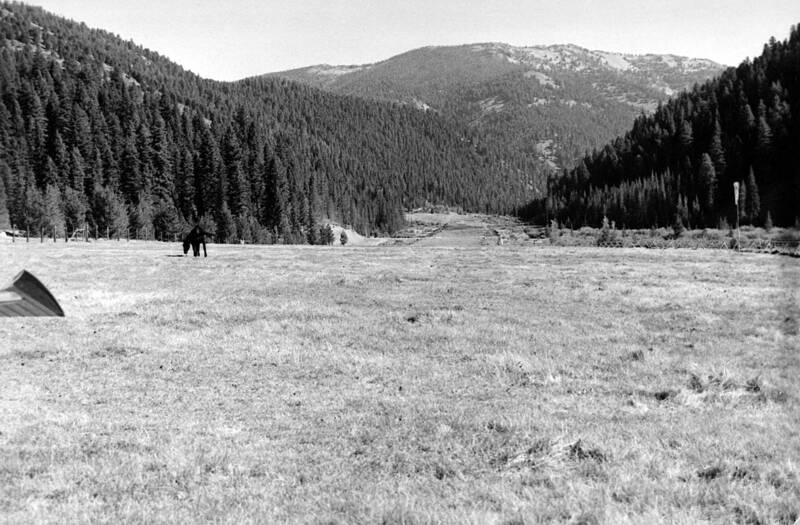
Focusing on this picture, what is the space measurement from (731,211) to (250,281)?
135452 mm

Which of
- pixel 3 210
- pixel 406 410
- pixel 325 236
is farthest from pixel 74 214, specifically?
pixel 406 410

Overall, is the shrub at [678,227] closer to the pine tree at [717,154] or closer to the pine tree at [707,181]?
the pine tree at [707,181]

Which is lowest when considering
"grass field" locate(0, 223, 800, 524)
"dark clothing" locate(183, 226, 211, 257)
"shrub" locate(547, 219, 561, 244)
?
"grass field" locate(0, 223, 800, 524)

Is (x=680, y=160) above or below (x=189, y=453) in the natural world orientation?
above

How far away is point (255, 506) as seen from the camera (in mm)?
7281

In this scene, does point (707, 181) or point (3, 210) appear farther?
point (707, 181)

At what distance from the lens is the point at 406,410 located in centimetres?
1118

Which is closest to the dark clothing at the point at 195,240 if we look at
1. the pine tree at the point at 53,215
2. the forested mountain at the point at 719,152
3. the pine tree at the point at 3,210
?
the pine tree at the point at 53,215

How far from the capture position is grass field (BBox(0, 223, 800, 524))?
717 centimetres

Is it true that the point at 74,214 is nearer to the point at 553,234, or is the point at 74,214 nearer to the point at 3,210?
the point at 3,210

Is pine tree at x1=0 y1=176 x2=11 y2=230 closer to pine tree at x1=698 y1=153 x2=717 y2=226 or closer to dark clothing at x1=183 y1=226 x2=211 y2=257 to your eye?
dark clothing at x1=183 y1=226 x2=211 y2=257

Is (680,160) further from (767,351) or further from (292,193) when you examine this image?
(767,351)

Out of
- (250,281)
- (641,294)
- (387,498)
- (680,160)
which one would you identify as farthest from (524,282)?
(680,160)

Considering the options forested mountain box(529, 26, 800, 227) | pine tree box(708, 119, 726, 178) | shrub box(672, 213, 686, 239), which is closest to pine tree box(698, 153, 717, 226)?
forested mountain box(529, 26, 800, 227)
